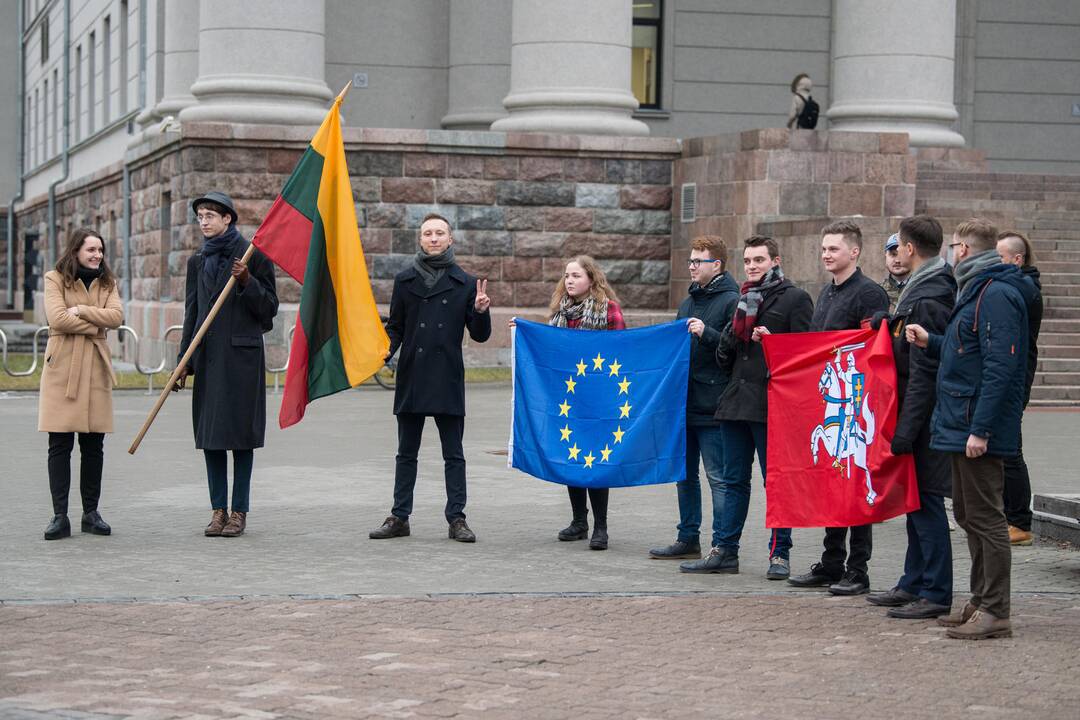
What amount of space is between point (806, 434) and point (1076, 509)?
6.53ft

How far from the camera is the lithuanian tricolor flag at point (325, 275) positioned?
35.6 feet

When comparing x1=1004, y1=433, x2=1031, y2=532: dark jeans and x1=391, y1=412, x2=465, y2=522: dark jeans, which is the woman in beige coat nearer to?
x1=391, y1=412, x2=465, y2=522: dark jeans

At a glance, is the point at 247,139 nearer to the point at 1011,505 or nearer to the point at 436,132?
the point at 436,132

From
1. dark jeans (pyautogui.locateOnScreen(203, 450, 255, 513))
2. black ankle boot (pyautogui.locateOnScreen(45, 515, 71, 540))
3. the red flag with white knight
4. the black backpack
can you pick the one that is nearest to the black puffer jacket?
the red flag with white knight

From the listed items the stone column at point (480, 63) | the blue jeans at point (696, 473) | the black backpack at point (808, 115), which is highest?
the stone column at point (480, 63)

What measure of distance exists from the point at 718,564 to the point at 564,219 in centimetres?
1602

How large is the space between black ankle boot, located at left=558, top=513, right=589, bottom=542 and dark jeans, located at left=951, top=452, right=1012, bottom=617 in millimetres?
3189

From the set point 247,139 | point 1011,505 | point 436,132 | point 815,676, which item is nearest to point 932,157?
point 436,132

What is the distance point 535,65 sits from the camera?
2519 centimetres

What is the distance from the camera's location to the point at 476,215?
82.6 feet

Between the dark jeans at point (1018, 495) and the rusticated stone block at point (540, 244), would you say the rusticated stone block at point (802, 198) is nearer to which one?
the rusticated stone block at point (540, 244)

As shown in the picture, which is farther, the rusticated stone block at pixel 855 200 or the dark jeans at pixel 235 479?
the rusticated stone block at pixel 855 200

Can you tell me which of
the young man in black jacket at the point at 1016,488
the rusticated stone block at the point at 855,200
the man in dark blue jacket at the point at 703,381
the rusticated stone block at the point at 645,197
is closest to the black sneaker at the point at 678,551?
the man in dark blue jacket at the point at 703,381

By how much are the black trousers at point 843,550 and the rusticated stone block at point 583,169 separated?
16.3m
